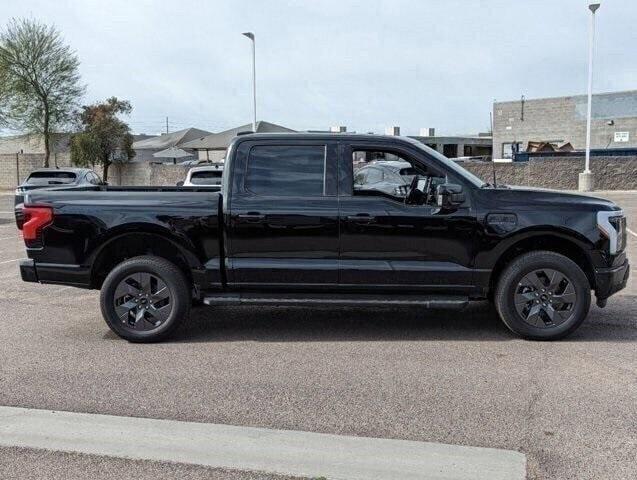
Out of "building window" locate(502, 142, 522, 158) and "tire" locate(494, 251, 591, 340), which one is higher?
"building window" locate(502, 142, 522, 158)

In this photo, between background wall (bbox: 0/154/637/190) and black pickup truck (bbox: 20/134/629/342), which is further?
background wall (bbox: 0/154/637/190)

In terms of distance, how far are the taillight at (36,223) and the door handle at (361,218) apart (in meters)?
2.85

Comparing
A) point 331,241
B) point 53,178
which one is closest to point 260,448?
point 331,241

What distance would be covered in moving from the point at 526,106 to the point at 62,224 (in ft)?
159

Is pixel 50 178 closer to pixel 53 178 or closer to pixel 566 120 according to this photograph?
pixel 53 178

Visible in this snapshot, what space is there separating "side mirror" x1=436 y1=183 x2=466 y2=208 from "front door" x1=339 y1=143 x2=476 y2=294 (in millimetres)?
94

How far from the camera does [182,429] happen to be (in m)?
4.20

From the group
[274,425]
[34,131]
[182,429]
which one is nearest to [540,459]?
[274,425]

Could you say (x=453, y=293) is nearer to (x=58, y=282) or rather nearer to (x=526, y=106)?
(x=58, y=282)

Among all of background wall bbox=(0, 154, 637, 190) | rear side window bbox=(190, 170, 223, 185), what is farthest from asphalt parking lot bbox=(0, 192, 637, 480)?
background wall bbox=(0, 154, 637, 190)

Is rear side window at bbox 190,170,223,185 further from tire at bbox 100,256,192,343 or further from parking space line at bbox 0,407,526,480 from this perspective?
parking space line at bbox 0,407,526,480

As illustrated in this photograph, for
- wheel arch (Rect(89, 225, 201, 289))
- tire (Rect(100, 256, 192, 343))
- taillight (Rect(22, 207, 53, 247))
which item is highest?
Result: taillight (Rect(22, 207, 53, 247))

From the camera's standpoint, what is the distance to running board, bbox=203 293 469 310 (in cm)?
600

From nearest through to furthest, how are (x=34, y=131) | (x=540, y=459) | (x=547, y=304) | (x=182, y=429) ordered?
(x=540, y=459)
(x=182, y=429)
(x=547, y=304)
(x=34, y=131)
